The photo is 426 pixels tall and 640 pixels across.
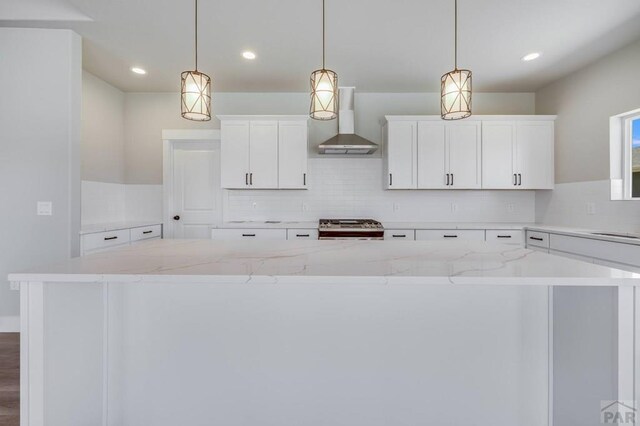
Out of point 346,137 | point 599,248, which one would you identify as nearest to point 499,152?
point 599,248

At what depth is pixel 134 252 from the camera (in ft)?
5.21

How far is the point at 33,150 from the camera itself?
2.82m

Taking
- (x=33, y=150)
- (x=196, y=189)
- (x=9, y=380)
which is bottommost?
(x=9, y=380)

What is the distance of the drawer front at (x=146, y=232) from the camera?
3604 mm

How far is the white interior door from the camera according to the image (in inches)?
173

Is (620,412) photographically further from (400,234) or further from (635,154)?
(635,154)

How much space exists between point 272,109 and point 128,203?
7.75 feet

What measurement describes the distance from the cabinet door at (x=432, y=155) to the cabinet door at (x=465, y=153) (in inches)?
3.4

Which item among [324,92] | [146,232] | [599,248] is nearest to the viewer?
[324,92]

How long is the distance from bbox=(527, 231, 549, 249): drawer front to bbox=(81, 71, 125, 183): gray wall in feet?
16.6

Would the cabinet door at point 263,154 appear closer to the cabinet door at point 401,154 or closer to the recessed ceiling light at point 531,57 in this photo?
the cabinet door at point 401,154

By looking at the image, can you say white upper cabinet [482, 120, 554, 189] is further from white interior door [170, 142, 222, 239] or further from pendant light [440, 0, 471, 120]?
white interior door [170, 142, 222, 239]

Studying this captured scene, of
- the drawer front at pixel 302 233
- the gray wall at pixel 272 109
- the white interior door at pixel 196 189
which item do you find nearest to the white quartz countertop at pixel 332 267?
the drawer front at pixel 302 233

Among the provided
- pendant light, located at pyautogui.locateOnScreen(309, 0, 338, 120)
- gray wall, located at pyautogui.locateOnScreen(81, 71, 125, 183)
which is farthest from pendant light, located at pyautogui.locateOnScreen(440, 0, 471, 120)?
gray wall, located at pyautogui.locateOnScreen(81, 71, 125, 183)
